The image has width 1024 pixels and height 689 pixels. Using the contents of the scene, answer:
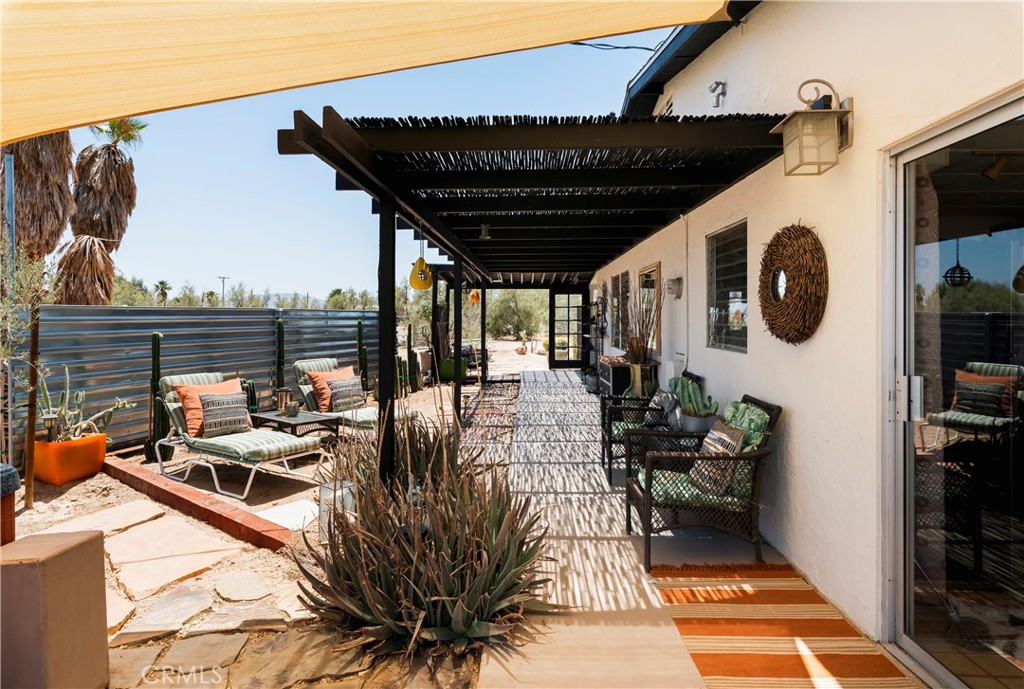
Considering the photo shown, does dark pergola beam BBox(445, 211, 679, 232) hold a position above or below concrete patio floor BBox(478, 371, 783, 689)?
above

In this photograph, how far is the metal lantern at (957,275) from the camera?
1.96m

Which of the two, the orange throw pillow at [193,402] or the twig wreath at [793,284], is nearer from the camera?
the twig wreath at [793,284]

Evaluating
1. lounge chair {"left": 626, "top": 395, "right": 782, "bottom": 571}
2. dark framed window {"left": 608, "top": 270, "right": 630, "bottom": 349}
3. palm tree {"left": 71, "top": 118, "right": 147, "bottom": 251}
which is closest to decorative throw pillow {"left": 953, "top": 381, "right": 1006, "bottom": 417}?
lounge chair {"left": 626, "top": 395, "right": 782, "bottom": 571}

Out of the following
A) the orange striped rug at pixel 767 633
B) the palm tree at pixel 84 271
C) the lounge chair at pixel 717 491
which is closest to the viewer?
the orange striped rug at pixel 767 633

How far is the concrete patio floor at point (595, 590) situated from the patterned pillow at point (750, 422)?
0.73 meters

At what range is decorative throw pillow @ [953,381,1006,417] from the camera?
188cm

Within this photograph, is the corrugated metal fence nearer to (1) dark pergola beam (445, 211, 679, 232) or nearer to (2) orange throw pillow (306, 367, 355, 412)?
(2) orange throw pillow (306, 367, 355, 412)

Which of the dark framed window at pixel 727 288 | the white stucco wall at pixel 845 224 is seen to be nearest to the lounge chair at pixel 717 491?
the white stucco wall at pixel 845 224

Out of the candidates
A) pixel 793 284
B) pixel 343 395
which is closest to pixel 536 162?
pixel 793 284

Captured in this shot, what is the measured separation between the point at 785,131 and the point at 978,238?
1.06 meters

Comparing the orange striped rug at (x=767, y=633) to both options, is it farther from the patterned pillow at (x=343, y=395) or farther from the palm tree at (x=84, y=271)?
the palm tree at (x=84, y=271)

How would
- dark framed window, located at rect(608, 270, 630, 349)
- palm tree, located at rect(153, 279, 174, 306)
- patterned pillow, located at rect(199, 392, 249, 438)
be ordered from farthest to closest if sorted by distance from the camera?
1. palm tree, located at rect(153, 279, 174, 306)
2. dark framed window, located at rect(608, 270, 630, 349)
3. patterned pillow, located at rect(199, 392, 249, 438)

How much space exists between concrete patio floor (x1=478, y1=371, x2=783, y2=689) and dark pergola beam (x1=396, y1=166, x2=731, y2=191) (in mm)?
2136

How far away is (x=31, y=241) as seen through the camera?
835 cm
